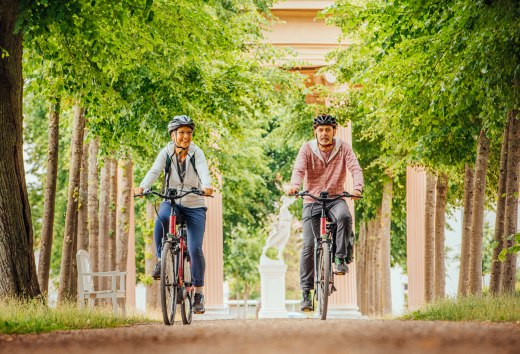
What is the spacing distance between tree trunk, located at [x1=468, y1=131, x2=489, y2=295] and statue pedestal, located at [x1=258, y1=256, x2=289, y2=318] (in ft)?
35.4

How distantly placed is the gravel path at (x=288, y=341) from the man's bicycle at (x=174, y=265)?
6.69 feet

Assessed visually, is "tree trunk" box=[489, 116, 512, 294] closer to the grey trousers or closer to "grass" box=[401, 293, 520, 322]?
"grass" box=[401, 293, 520, 322]

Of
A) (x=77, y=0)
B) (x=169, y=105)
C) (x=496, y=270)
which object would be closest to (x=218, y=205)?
(x=169, y=105)

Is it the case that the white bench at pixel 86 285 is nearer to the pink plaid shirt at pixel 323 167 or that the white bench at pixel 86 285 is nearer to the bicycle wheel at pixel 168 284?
the bicycle wheel at pixel 168 284

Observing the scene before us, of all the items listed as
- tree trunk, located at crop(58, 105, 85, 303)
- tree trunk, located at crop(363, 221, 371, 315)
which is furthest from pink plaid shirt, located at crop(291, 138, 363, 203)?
tree trunk, located at crop(363, 221, 371, 315)

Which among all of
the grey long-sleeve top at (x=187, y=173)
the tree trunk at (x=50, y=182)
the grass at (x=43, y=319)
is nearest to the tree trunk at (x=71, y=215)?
the tree trunk at (x=50, y=182)

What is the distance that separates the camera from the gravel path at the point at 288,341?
5.50 meters

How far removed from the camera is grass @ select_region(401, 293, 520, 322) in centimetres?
944

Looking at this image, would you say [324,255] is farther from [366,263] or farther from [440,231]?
[366,263]

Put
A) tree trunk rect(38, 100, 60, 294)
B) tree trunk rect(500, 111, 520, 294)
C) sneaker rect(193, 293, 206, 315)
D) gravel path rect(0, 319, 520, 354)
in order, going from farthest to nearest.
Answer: tree trunk rect(38, 100, 60, 294), tree trunk rect(500, 111, 520, 294), sneaker rect(193, 293, 206, 315), gravel path rect(0, 319, 520, 354)

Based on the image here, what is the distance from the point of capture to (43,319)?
9.26m


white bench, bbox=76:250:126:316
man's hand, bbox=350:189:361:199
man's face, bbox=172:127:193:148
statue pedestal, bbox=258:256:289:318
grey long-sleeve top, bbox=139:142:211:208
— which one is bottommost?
statue pedestal, bbox=258:256:289:318

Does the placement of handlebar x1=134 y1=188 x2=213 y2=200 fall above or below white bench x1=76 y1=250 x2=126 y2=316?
above

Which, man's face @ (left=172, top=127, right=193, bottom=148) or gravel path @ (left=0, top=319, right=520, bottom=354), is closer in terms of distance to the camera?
gravel path @ (left=0, top=319, right=520, bottom=354)
